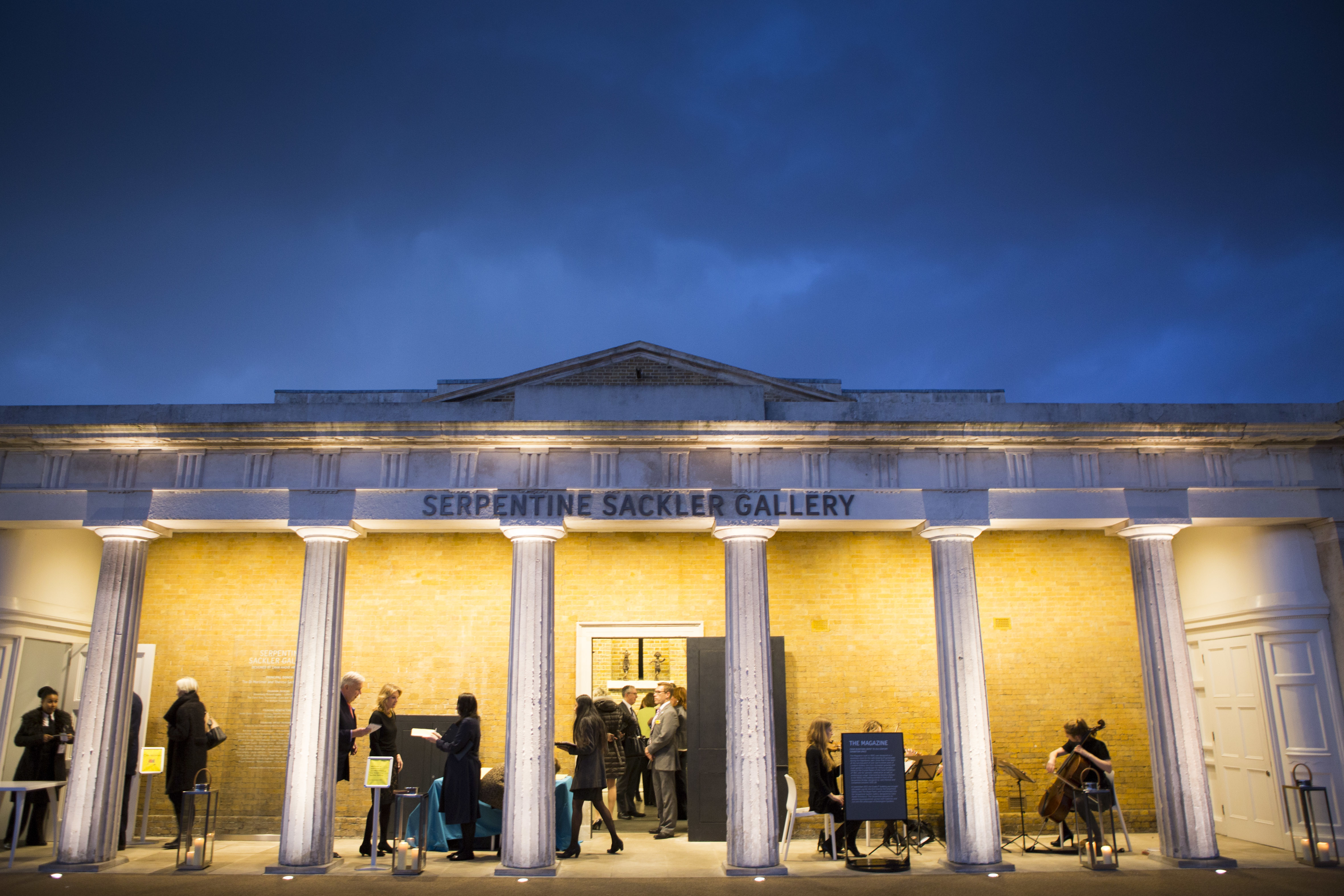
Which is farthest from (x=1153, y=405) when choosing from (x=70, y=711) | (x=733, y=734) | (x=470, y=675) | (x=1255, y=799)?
(x=70, y=711)

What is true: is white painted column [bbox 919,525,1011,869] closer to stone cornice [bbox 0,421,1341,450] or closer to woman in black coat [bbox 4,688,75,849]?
stone cornice [bbox 0,421,1341,450]

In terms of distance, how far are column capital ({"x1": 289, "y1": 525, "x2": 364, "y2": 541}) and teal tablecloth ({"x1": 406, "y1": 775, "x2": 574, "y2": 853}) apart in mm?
3260

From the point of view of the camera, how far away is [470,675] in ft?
44.5

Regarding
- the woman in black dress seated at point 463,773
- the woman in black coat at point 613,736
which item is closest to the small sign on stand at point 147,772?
the woman in black dress seated at point 463,773

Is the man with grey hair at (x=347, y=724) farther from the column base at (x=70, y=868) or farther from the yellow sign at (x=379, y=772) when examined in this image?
the column base at (x=70, y=868)

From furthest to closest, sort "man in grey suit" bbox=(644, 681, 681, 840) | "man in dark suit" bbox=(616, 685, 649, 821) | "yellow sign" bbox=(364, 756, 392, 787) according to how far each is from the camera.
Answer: "man in dark suit" bbox=(616, 685, 649, 821) < "man in grey suit" bbox=(644, 681, 681, 840) < "yellow sign" bbox=(364, 756, 392, 787)

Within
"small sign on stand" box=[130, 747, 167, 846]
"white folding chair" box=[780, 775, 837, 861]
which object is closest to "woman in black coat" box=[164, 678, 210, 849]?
"small sign on stand" box=[130, 747, 167, 846]

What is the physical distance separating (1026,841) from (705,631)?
5.09 m

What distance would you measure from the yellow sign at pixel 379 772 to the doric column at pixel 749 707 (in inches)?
149

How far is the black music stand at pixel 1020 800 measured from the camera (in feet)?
37.3

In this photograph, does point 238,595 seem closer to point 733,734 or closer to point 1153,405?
point 733,734

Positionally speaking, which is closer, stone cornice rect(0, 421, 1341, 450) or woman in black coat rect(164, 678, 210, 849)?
stone cornice rect(0, 421, 1341, 450)

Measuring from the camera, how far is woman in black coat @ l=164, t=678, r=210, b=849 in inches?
443

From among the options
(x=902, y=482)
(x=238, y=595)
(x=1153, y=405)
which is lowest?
(x=238, y=595)
